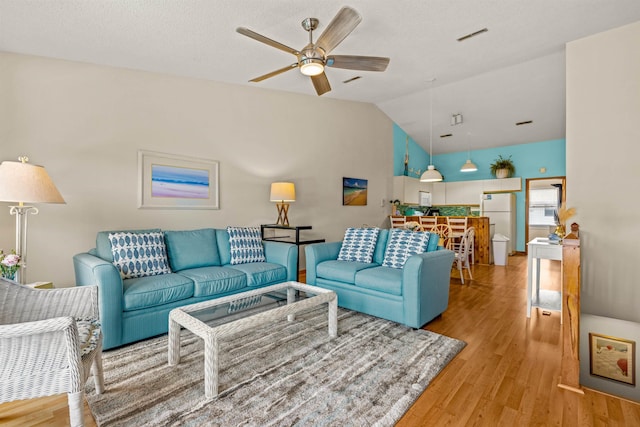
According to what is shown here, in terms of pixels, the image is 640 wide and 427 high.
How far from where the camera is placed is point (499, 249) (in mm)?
5914

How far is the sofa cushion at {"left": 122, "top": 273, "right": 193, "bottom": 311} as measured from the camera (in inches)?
92.6

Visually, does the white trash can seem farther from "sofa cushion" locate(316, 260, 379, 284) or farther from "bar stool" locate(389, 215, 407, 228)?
"sofa cushion" locate(316, 260, 379, 284)

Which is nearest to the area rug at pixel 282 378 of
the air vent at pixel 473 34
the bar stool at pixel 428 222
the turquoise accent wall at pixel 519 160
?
the bar stool at pixel 428 222

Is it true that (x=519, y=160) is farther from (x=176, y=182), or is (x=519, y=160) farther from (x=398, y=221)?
(x=176, y=182)

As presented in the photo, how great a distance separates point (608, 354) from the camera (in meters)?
2.19

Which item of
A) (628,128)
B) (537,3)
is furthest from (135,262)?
(628,128)

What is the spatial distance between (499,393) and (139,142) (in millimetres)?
4116

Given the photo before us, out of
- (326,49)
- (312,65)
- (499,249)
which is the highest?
(326,49)

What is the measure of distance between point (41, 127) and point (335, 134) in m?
4.15

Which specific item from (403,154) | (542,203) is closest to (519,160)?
(542,203)

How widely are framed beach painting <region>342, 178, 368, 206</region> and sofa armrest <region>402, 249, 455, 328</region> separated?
3176 mm

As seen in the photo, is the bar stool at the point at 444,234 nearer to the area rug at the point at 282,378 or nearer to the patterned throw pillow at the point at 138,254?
the area rug at the point at 282,378

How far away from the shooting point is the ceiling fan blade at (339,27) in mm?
2127

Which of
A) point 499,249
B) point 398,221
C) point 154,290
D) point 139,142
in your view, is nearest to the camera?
point 154,290
